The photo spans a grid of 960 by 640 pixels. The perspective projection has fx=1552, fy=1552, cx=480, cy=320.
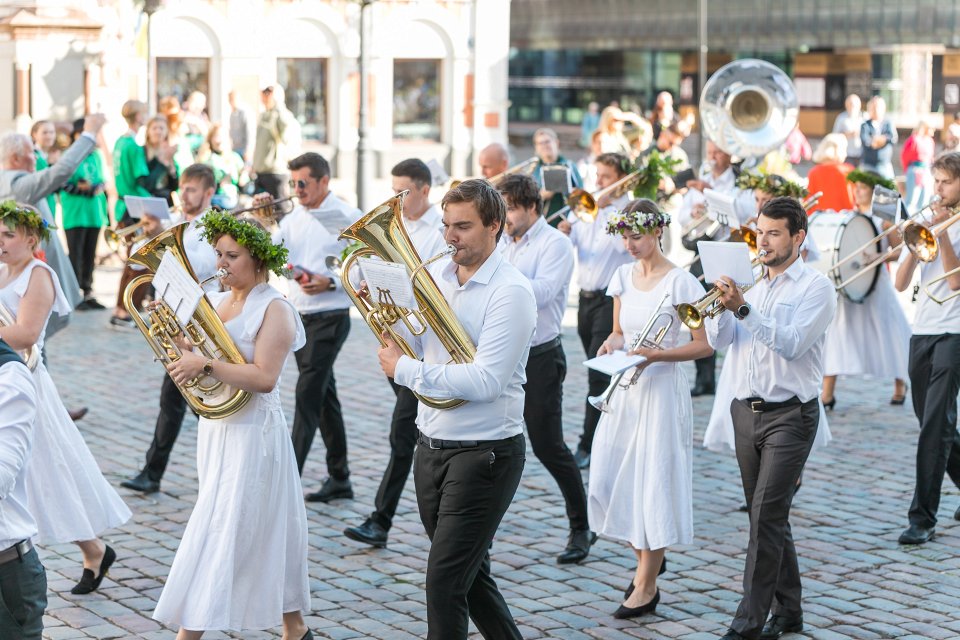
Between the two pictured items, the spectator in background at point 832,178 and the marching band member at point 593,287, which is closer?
the marching band member at point 593,287

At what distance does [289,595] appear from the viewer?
20.1ft

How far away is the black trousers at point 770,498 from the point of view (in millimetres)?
6391

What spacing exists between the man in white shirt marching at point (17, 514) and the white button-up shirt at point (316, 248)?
13.8ft

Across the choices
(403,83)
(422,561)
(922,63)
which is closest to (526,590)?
(422,561)

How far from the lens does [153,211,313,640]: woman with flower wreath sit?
5938 millimetres

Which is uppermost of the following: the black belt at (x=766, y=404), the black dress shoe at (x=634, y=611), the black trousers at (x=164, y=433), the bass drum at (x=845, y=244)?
the bass drum at (x=845, y=244)

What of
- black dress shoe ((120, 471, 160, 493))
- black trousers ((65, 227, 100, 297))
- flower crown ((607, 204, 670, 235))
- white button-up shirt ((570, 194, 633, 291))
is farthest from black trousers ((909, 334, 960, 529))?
black trousers ((65, 227, 100, 297))

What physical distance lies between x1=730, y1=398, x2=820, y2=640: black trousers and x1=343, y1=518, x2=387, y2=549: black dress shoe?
2.15 meters

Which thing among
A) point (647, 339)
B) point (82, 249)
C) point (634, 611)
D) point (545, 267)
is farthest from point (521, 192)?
point (82, 249)

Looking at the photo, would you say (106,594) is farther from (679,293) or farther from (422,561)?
(679,293)

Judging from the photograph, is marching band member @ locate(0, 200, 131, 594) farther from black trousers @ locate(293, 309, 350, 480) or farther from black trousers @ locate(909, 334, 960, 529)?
black trousers @ locate(909, 334, 960, 529)

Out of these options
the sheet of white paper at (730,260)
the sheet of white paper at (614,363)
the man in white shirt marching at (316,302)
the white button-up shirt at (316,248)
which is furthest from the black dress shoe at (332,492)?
the sheet of white paper at (730,260)

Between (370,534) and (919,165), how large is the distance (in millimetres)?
14507

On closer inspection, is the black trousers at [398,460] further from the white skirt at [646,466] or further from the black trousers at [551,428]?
the white skirt at [646,466]
